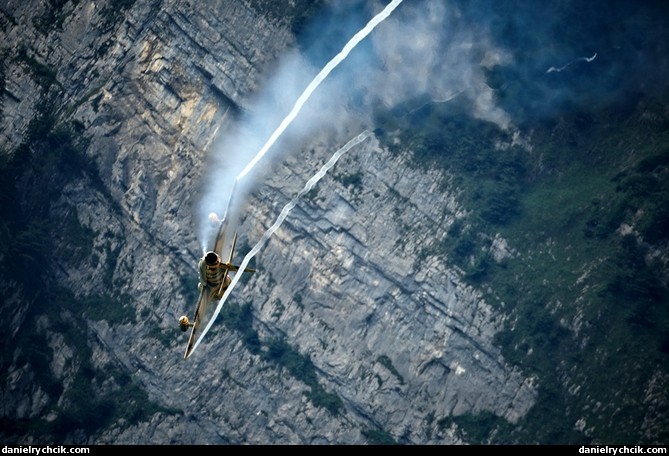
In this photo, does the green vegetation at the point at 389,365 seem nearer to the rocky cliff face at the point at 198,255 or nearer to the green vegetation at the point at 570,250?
the rocky cliff face at the point at 198,255

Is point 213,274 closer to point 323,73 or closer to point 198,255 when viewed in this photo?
point 323,73

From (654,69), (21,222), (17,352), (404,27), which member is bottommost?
(17,352)

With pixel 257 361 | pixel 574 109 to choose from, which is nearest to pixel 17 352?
pixel 257 361

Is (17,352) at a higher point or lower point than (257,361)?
lower

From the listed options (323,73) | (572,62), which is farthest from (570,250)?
(323,73)

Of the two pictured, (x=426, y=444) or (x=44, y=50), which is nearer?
(x=426, y=444)

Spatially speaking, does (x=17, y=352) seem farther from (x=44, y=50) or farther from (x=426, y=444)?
(x=426, y=444)
